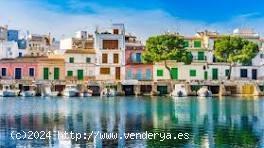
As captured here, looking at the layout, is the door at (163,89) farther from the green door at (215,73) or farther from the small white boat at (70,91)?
the small white boat at (70,91)

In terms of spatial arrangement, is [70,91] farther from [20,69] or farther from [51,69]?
[20,69]

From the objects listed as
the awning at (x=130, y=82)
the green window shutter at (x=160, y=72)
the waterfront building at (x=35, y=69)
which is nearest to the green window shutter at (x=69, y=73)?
the waterfront building at (x=35, y=69)

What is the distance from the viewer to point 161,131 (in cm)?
3519

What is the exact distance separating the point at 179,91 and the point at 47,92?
1691 cm

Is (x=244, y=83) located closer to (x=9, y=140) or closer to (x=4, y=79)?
(x=4, y=79)

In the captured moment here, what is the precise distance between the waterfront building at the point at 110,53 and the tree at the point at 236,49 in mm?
13278

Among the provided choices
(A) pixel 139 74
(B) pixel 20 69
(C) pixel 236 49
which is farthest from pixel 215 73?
(B) pixel 20 69

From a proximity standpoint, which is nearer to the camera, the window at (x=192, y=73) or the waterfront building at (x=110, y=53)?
the waterfront building at (x=110, y=53)

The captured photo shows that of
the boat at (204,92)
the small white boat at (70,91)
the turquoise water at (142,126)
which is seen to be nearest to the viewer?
the turquoise water at (142,126)

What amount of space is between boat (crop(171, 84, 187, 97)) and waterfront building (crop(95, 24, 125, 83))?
32.8ft

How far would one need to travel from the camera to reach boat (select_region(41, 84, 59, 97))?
265ft

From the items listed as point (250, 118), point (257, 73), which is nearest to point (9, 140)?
point (250, 118)

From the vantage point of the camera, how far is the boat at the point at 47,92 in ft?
265

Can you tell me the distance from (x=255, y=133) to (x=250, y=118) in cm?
1070
